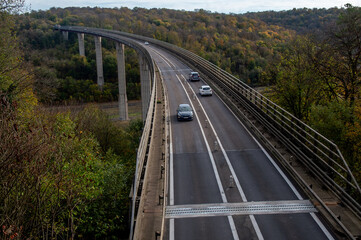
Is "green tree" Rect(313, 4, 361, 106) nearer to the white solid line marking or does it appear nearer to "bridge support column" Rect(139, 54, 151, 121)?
the white solid line marking

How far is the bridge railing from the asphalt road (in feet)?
4.38

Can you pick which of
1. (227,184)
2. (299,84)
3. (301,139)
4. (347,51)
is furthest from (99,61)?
(227,184)

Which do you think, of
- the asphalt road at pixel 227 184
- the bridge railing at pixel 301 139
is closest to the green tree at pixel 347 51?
the bridge railing at pixel 301 139

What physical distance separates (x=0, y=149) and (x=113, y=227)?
6290 mm

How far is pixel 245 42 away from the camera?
113 metres

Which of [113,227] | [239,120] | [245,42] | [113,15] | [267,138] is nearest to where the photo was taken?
[113,227]

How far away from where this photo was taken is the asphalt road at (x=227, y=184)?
517 inches

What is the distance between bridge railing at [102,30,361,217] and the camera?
45.4 ft

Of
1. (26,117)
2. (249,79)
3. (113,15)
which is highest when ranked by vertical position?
(113,15)

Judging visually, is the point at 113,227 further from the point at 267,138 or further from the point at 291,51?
the point at 291,51

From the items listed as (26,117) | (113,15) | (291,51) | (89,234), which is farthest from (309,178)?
(113,15)

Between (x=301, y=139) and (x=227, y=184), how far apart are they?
35.2 ft

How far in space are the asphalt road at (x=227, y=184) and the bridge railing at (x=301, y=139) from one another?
1.33 m

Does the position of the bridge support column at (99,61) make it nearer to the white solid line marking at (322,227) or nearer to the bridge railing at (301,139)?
the bridge railing at (301,139)
